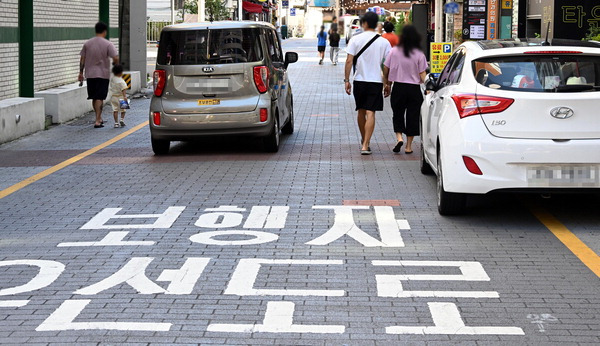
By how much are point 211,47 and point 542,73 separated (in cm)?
569

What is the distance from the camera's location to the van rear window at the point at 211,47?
44.0 feet

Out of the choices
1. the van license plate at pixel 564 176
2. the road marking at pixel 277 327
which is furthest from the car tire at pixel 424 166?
the road marking at pixel 277 327

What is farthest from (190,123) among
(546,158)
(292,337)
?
(292,337)

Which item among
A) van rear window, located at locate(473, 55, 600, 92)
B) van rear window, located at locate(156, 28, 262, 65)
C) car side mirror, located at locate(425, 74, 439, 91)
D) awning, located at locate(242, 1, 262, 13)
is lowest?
car side mirror, located at locate(425, 74, 439, 91)

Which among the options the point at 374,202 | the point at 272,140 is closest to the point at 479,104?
the point at 374,202

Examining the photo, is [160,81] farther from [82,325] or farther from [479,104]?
[82,325]

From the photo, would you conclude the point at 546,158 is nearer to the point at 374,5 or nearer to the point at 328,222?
the point at 328,222

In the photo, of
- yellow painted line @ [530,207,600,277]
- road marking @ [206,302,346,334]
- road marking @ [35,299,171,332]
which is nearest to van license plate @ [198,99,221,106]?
yellow painted line @ [530,207,600,277]

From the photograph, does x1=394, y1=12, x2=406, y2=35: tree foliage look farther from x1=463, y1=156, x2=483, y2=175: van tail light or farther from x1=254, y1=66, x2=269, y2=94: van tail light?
x1=254, y1=66, x2=269, y2=94: van tail light

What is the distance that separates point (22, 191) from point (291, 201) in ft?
9.75

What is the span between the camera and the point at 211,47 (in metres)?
13.4

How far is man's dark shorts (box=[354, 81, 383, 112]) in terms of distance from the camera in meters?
13.3

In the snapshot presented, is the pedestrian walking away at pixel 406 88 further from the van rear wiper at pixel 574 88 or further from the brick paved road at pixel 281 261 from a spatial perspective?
the van rear wiper at pixel 574 88

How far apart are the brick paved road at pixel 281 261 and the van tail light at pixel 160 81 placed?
1.30 meters
